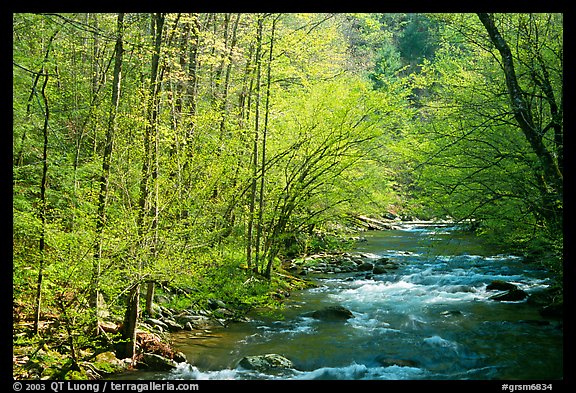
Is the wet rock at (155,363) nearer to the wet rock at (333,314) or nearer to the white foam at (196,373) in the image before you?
the white foam at (196,373)

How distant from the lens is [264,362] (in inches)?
304

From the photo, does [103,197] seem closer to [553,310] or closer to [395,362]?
[395,362]

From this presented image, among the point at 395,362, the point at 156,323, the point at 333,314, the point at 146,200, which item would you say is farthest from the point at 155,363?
the point at 333,314

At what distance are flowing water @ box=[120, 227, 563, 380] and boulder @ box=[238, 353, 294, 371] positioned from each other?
0.11m

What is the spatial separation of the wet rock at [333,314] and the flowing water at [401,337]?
0.74 ft

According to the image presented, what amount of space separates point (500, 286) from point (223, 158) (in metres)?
7.94

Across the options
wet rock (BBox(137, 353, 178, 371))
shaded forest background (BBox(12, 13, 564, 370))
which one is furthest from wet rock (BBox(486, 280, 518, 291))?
wet rock (BBox(137, 353, 178, 371))

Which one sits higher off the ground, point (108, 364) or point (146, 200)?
point (146, 200)

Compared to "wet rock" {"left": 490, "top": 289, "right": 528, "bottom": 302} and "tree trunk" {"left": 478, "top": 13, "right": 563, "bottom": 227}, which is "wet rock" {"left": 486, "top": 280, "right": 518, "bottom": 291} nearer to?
"wet rock" {"left": 490, "top": 289, "right": 528, "bottom": 302}

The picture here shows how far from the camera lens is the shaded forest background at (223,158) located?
6617 millimetres

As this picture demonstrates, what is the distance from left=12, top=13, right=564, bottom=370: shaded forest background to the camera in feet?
21.7

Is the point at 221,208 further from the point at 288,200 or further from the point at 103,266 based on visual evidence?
the point at 103,266

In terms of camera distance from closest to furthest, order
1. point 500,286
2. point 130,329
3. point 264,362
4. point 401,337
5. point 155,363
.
Answer: 1. point 155,363
2. point 130,329
3. point 264,362
4. point 401,337
5. point 500,286

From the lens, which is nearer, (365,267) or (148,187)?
(148,187)
